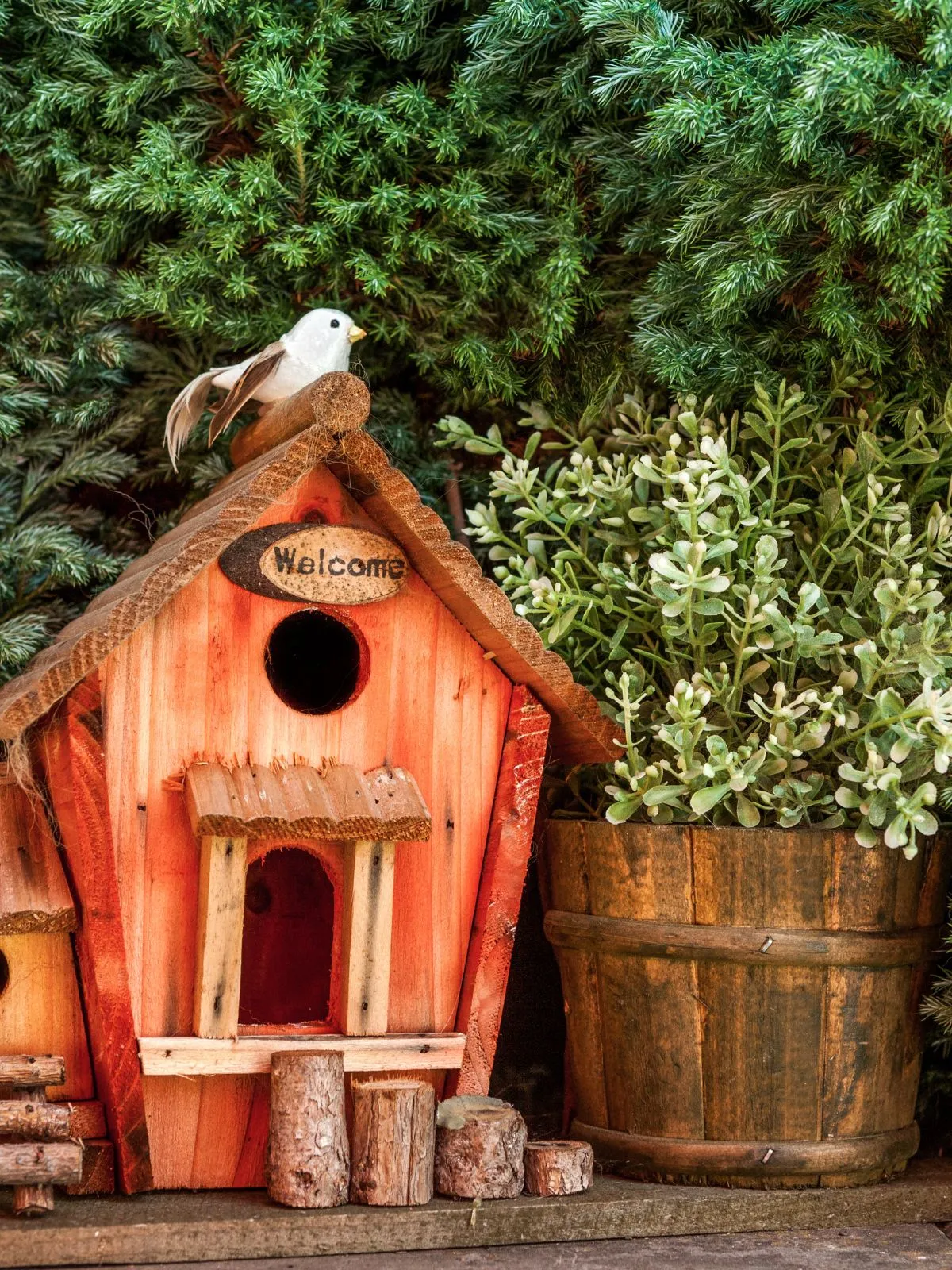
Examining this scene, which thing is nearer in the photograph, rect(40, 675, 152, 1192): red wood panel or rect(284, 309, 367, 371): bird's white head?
rect(40, 675, 152, 1192): red wood panel

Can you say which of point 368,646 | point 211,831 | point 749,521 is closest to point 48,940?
point 211,831

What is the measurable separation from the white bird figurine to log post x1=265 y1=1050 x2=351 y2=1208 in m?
1.02

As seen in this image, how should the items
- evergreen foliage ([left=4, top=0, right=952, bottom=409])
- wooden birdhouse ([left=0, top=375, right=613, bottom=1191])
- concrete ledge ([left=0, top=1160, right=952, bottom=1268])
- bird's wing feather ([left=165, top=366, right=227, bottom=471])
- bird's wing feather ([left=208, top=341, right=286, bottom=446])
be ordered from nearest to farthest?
concrete ledge ([left=0, top=1160, right=952, bottom=1268])
wooden birdhouse ([left=0, top=375, right=613, bottom=1191])
evergreen foliage ([left=4, top=0, right=952, bottom=409])
bird's wing feather ([left=208, top=341, right=286, bottom=446])
bird's wing feather ([left=165, top=366, right=227, bottom=471])

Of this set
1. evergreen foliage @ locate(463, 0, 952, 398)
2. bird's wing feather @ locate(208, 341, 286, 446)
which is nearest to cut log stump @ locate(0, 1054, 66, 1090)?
bird's wing feather @ locate(208, 341, 286, 446)

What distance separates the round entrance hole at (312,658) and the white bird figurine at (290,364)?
358 mm

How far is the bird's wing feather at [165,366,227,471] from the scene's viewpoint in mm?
2350

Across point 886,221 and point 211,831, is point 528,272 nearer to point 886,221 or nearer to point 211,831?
point 886,221

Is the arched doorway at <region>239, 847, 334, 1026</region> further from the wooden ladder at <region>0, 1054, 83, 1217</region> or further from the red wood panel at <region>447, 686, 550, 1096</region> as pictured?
the wooden ladder at <region>0, 1054, 83, 1217</region>

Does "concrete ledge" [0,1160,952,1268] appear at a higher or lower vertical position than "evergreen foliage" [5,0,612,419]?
lower

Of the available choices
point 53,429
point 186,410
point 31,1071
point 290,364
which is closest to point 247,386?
point 290,364

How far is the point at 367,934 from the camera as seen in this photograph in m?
1.92

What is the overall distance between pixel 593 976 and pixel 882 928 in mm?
447

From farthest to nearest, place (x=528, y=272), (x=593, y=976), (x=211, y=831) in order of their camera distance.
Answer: (x=528, y=272)
(x=593, y=976)
(x=211, y=831)

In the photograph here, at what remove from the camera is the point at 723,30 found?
2.21 metres
